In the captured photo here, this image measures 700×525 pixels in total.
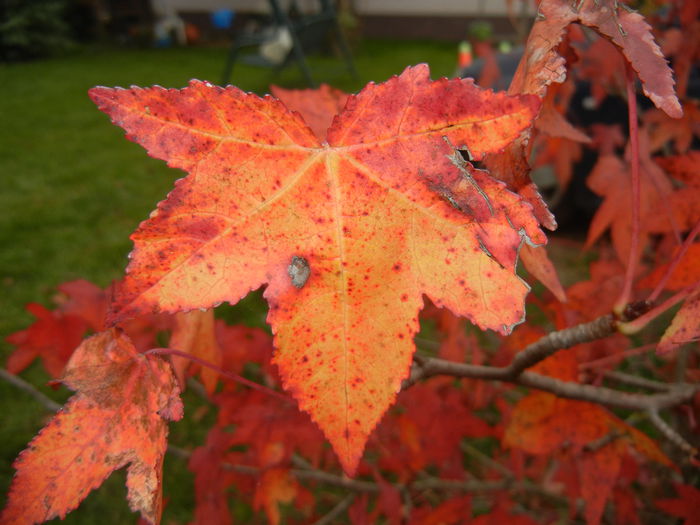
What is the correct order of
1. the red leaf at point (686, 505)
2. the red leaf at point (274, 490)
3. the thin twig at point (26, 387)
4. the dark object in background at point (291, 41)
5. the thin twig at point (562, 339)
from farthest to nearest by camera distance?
the dark object in background at point (291, 41), the red leaf at point (274, 490), the thin twig at point (26, 387), the red leaf at point (686, 505), the thin twig at point (562, 339)

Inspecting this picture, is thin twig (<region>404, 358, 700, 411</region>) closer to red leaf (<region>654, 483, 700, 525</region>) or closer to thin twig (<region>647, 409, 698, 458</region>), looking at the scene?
thin twig (<region>647, 409, 698, 458</region>)

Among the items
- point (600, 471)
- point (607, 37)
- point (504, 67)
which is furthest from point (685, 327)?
point (504, 67)

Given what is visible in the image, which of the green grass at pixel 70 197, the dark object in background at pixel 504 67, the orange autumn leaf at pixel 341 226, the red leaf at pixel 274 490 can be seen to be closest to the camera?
the orange autumn leaf at pixel 341 226

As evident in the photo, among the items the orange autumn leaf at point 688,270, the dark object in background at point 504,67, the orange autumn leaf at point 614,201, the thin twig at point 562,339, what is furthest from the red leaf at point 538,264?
the dark object in background at point 504,67

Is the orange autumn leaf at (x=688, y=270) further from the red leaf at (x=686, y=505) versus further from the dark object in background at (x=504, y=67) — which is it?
the dark object in background at (x=504, y=67)

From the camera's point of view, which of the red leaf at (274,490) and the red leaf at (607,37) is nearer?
the red leaf at (607,37)

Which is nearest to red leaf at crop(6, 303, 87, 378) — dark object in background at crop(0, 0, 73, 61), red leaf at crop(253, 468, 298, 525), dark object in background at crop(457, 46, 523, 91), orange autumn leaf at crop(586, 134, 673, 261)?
red leaf at crop(253, 468, 298, 525)
